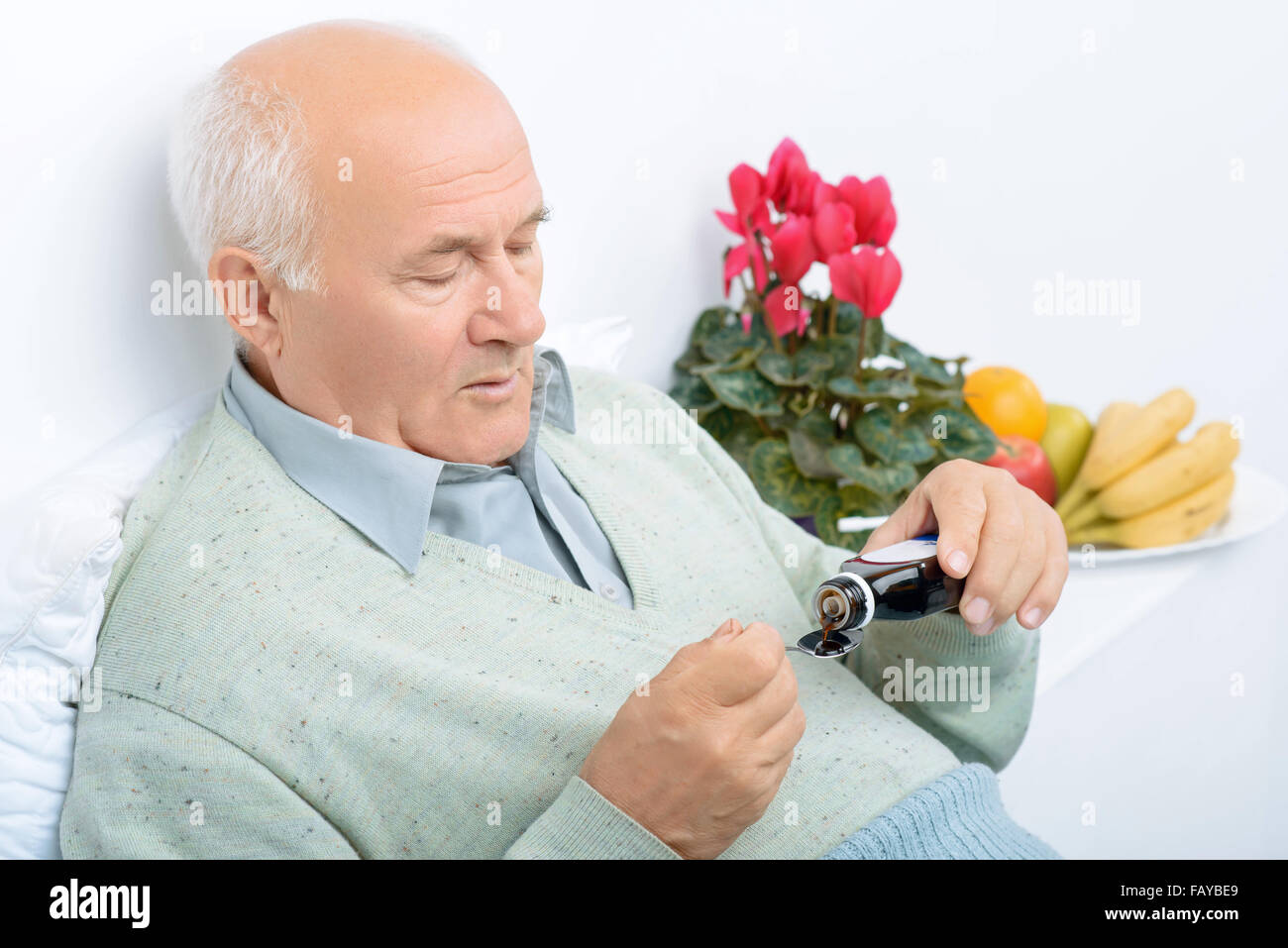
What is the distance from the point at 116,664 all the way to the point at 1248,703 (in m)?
1.88

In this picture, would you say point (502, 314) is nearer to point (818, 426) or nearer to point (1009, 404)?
point (818, 426)

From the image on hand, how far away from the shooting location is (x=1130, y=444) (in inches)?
76.4

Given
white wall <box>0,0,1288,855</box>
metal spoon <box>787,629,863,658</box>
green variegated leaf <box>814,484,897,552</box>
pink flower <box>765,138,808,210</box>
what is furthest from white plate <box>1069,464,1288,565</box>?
metal spoon <box>787,629,863,658</box>

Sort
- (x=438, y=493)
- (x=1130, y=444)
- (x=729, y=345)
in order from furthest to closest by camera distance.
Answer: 1. (x=1130, y=444)
2. (x=729, y=345)
3. (x=438, y=493)

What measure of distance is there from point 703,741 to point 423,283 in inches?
18.0

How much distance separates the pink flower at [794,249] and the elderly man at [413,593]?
0.62 m

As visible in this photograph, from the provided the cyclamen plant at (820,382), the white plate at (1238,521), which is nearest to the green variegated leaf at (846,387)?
the cyclamen plant at (820,382)

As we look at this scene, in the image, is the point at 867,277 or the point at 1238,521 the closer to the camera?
the point at 867,277

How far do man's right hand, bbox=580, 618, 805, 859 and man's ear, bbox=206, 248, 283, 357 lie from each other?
0.47 m

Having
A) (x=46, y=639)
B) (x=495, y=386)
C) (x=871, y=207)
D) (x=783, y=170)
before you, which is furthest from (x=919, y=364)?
(x=46, y=639)

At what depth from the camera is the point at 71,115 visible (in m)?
1.06
